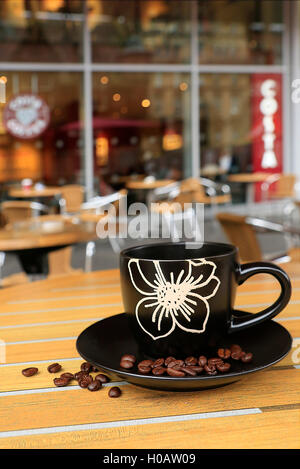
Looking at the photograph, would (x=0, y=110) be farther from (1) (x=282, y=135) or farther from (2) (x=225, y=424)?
(2) (x=225, y=424)

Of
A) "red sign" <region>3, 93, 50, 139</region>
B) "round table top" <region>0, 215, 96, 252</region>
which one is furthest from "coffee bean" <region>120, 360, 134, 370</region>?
"red sign" <region>3, 93, 50, 139</region>

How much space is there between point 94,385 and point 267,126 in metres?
8.44

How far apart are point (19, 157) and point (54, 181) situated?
563 millimetres

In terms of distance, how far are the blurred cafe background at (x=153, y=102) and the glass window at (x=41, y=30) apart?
0.01 metres

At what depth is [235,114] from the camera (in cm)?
849

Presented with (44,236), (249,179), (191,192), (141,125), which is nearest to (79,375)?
(44,236)

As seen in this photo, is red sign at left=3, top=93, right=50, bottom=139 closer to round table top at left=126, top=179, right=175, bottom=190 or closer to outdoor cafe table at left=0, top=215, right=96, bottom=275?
round table top at left=126, top=179, right=175, bottom=190

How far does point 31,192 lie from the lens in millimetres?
7379

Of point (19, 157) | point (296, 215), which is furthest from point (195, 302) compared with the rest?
point (296, 215)

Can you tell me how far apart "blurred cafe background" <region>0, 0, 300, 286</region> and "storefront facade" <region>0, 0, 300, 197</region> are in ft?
0.05

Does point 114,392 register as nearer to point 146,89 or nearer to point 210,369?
point 210,369

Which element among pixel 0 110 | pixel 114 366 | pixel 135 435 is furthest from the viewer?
pixel 0 110

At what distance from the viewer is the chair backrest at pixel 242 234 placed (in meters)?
2.32

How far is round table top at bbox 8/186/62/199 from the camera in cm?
737
